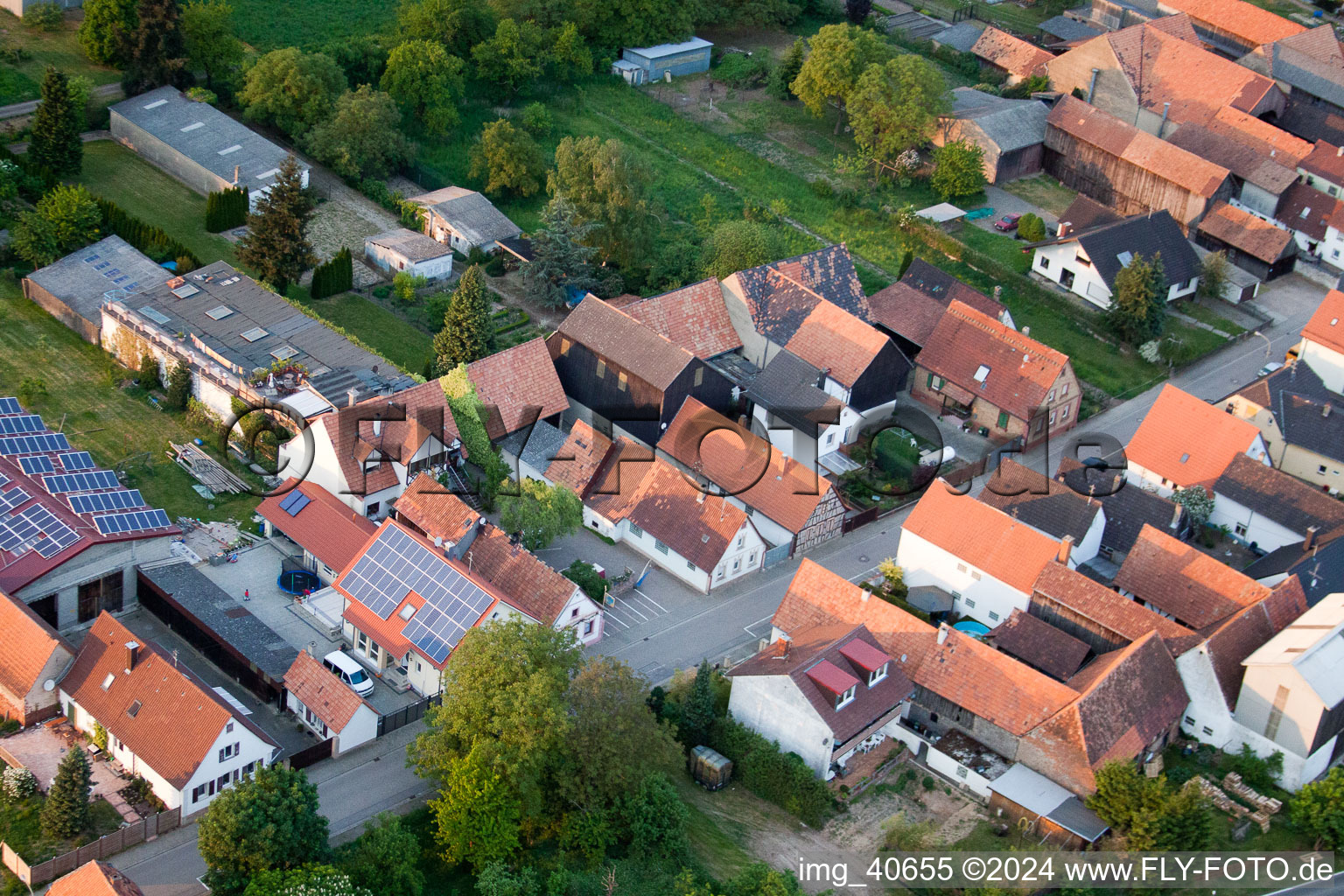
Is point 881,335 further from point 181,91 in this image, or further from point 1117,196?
point 181,91

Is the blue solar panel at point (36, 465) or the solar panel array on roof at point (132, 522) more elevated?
the blue solar panel at point (36, 465)

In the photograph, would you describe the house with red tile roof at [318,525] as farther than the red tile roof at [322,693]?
Yes

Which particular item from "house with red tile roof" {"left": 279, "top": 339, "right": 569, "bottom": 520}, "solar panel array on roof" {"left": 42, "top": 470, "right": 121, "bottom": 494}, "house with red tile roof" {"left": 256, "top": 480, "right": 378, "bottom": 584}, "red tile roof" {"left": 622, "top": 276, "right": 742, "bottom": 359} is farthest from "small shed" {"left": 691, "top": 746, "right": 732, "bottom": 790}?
"solar panel array on roof" {"left": 42, "top": 470, "right": 121, "bottom": 494}

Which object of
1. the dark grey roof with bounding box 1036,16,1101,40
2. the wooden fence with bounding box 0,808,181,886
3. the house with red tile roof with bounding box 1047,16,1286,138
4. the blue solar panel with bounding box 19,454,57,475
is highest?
the house with red tile roof with bounding box 1047,16,1286,138

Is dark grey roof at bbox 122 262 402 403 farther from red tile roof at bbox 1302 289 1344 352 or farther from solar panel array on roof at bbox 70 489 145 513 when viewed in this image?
red tile roof at bbox 1302 289 1344 352

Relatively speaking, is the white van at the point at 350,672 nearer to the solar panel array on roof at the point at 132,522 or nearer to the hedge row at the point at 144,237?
the solar panel array on roof at the point at 132,522

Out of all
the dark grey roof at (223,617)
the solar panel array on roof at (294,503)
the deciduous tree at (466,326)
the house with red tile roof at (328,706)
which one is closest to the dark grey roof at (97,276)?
the deciduous tree at (466,326)

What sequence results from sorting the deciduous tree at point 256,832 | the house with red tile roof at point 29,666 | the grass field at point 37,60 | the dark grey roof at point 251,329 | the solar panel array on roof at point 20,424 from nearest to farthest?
the deciduous tree at point 256,832 < the house with red tile roof at point 29,666 < the solar panel array on roof at point 20,424 < the dark grey roof at point 251,329 < the grass field at point 37,60

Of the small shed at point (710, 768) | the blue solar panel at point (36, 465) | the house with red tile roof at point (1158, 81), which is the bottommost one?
the small shed at point (710, 768)
